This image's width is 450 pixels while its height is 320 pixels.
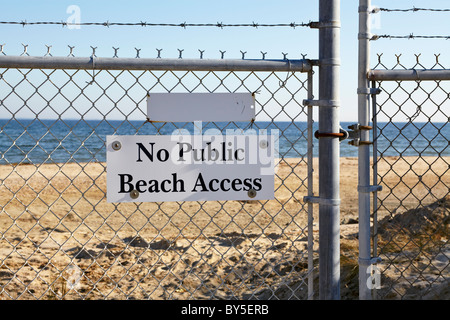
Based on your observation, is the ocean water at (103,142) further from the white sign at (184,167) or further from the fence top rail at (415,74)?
the fence top rail at (415,74)

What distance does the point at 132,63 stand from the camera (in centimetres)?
272

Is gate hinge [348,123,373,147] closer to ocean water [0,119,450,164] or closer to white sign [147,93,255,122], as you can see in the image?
ocean water [0,119,450,164]

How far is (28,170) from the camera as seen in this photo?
18.1m

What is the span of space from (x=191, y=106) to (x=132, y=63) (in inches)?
14.9

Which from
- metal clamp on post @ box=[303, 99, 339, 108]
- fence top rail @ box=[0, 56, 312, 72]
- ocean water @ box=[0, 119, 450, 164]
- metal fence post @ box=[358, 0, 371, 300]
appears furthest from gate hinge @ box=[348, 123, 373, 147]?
fence top rail @ box=[0, 56, 312, 72]

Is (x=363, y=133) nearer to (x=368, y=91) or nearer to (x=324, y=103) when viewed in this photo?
(x=368, y=91)

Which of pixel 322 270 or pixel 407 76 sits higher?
pixel 407 76

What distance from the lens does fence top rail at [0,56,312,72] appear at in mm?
2680

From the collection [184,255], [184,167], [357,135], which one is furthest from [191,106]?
[184,255]

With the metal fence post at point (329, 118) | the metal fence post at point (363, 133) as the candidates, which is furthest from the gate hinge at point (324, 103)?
the metal fence post at point (363, 133)

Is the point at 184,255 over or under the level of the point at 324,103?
under
